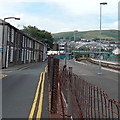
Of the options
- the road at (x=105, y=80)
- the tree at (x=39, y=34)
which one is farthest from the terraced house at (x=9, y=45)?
the tree at (x=39, y=34)

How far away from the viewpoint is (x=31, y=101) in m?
10.9

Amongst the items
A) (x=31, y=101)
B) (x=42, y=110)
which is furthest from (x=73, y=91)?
(x=31, y=101)

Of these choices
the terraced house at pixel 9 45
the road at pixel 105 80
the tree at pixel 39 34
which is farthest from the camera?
the tree at pixel 39 34

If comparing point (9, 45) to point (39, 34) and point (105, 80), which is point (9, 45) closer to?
point (105, 80)

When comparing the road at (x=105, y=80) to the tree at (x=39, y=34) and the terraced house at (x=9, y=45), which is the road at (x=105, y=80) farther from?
the tree at (x=39, y=34)

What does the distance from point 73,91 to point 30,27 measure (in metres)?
112

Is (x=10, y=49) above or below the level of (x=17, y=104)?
above

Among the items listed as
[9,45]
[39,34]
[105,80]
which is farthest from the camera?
[39,34]

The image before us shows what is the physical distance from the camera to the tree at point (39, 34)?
113 m

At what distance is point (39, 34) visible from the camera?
114375 millimetres

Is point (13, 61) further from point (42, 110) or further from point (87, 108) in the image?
point (87, 108)

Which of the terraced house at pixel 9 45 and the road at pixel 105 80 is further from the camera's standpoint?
the terraced house at pixel 9 45

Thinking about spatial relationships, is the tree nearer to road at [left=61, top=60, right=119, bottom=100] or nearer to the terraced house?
the terraced house

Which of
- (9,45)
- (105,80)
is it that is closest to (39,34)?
(9,45)
